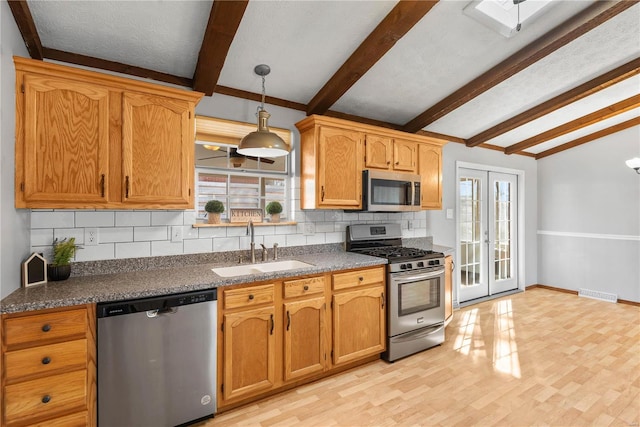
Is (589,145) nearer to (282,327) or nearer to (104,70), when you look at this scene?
(282,327)

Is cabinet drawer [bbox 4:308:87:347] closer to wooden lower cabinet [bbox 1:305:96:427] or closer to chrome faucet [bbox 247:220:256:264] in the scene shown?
wooden lower cabinet [bbox 1:305:96:427]

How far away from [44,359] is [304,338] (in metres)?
1.54

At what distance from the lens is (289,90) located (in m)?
2.88

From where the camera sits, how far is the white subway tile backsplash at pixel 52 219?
2078 millimetres

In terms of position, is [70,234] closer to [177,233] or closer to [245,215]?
[177,233]

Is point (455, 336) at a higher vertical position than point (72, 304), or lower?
lower

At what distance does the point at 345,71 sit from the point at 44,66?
1981mm

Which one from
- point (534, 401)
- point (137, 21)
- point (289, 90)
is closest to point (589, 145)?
point (534, 401)

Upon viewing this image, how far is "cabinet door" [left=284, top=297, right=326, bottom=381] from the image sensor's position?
7.66 ft

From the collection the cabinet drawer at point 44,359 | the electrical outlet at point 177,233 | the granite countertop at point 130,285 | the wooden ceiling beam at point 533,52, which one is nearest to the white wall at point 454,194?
the wooden ceiling beam at point 533,52

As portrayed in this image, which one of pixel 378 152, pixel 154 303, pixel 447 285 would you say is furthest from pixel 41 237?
pixel 447 285

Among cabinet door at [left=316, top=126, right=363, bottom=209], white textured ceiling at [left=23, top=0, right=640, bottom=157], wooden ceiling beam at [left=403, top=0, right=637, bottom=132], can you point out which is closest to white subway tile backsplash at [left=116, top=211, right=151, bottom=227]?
white textured ceiling at [left=23, top=0, right=640, bottom=157]

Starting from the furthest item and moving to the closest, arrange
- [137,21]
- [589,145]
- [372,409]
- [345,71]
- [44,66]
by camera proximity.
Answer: [589,145]
[345,71]
[372,409]
[137,21]
[44,66]

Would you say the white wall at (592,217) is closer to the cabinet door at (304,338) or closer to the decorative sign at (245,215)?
the cabinet door at (304,338)
